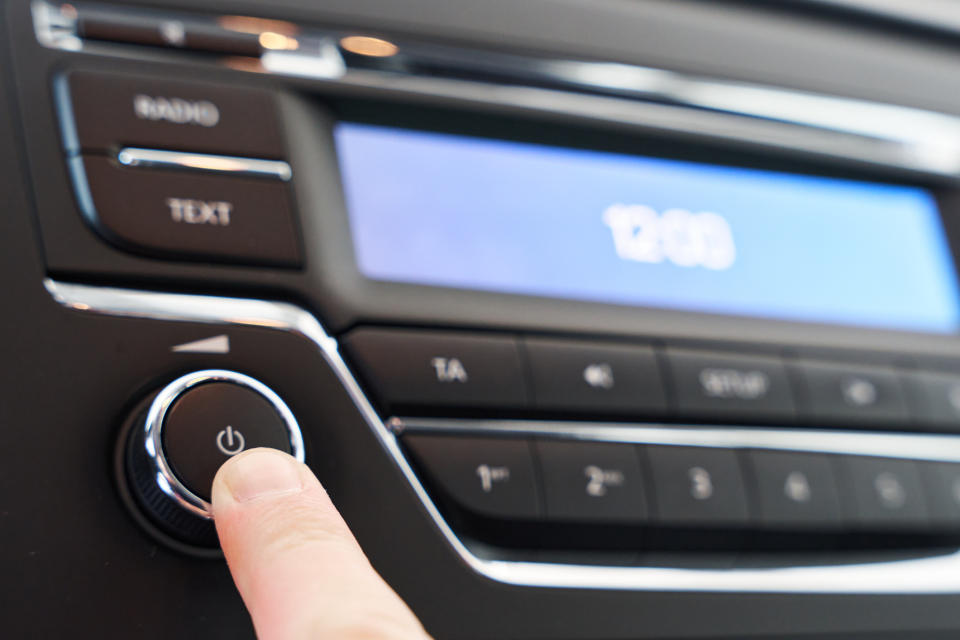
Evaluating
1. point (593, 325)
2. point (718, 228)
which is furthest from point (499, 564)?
point (718, 228)

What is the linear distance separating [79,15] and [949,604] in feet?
1.88

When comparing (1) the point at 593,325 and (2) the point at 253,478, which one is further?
(1) the point at 593,325

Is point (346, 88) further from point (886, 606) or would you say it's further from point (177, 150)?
point (886, 606)

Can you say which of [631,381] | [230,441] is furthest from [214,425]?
[631,381]

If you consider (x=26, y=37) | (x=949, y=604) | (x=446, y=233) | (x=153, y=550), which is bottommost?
(x=949, y=604)

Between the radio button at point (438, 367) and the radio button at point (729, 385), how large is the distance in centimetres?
10

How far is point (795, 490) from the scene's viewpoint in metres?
0.46

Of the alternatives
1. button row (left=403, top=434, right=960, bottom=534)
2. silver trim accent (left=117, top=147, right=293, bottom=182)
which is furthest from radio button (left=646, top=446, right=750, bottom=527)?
silver trim accent (left=117, top=147, right=293, bottom=182)

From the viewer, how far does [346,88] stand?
1.39 ft

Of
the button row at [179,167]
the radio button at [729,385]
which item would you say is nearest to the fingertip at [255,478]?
the button row at [179,167]

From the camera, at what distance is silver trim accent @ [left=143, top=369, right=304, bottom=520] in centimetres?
34

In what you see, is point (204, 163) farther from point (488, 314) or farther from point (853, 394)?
point (853, 394)

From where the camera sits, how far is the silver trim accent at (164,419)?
0.34m

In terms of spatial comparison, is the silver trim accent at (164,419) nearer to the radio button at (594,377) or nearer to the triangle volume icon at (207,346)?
the triangle volume icon at (207,346)
